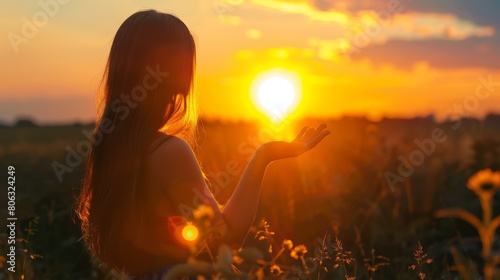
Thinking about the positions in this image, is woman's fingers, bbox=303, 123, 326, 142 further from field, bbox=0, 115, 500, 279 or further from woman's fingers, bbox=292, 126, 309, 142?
field, bbox=0, 115, 500, 279

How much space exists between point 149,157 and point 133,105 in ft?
0.91

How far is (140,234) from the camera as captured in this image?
9.17 feet

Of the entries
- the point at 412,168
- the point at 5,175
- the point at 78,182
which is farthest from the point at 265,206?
the point at 5,175

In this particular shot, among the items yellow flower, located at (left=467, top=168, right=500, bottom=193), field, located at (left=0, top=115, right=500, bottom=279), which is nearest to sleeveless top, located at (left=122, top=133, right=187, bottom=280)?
field, located at (left=0, top=115, right=500, bottom=279)

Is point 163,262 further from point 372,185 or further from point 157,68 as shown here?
point 372,185

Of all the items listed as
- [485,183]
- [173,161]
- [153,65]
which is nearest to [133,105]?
[153,65]

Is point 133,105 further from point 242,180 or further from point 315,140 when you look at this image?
point 315,140

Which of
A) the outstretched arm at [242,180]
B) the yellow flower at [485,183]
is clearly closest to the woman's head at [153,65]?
the outstretched arm at [242,180]

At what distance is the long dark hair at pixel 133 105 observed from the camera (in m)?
2.81

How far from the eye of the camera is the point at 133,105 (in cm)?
286

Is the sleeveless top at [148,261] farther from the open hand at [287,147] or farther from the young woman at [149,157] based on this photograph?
the open hand at [287,147]

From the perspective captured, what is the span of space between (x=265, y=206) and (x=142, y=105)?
10.4ft

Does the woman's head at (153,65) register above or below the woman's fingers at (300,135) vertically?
above

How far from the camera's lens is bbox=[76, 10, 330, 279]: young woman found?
263 cm
